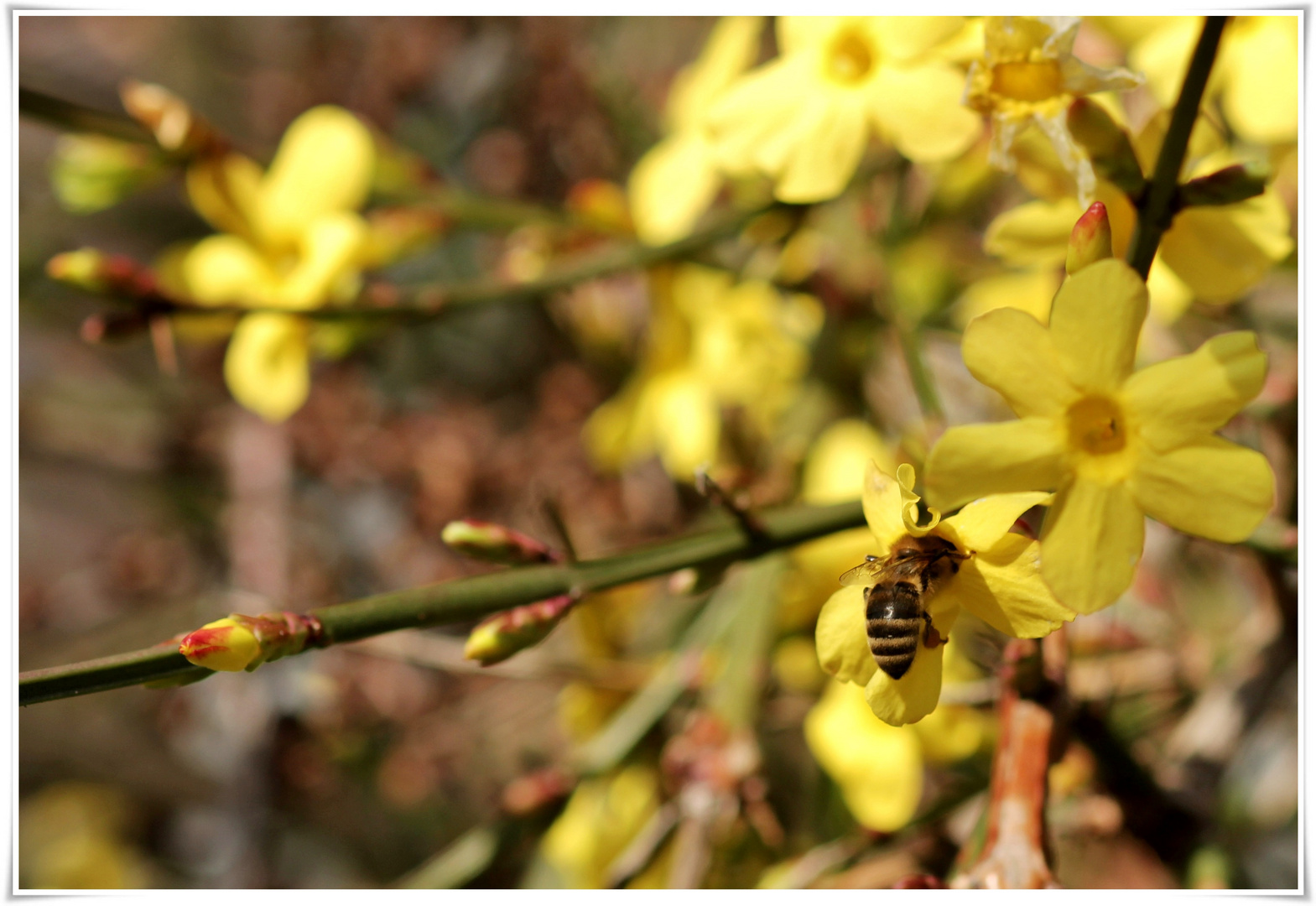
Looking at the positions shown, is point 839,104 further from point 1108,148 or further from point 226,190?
point 226,190

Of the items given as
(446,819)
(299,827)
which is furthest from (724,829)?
(299,827)

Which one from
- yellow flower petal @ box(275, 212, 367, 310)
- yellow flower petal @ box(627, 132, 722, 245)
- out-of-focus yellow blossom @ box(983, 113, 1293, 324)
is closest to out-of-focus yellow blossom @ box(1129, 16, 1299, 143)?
out-of-focus yellow blossom @ box(983, 113, 1293, 324)

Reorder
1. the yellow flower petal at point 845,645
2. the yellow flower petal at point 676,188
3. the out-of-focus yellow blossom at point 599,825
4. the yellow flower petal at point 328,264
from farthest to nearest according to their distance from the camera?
the out-of-focus yellow blossom at point 599,825
the yellow flower petal at point 676,188
the yellow flower petal at point 328,264
the yellow flower petal at point 845,645

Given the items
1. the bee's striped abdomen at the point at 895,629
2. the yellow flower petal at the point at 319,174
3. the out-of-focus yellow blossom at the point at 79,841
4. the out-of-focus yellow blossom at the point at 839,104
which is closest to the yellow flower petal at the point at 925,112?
the out-of-focus yellow blossom at the point at 839,104

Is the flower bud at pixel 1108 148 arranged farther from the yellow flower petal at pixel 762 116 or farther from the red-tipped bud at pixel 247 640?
the red-tipped bud at pixel 247 640

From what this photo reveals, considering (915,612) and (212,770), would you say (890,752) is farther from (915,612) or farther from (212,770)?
(212,770)

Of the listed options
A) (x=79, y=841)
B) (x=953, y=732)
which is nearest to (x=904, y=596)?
(x=953, y=732)
